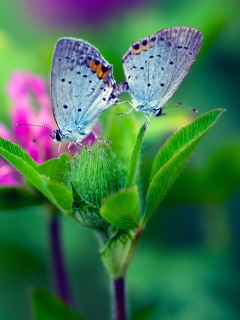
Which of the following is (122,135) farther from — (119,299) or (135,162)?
(119,299)

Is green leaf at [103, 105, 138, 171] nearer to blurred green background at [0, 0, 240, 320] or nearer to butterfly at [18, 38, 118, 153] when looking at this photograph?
butterfly at [18, 38, 118, 153]

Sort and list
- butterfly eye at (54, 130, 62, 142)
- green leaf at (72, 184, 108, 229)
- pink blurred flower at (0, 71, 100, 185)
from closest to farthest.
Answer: green leaf at (72, 184, 108, 229), butterfly eye at (54, 130, 62, 142), pink blurred flower at (0, 71, 100, 185)

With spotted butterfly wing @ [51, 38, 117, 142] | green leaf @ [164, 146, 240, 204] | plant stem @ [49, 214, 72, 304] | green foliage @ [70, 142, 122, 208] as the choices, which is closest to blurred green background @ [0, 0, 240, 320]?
green leaf @ [164, 146, 240, 204]

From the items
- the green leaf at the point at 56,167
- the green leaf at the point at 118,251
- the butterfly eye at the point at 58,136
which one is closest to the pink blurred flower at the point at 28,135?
the butterfly eye at the point at 58,136

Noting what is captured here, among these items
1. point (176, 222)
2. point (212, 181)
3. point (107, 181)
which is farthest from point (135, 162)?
point (176, 222)

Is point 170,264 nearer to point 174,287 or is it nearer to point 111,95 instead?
point 174,287

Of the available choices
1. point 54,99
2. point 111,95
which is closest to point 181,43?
point 111,95
